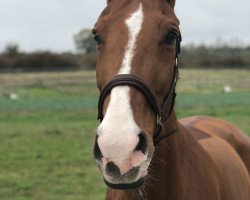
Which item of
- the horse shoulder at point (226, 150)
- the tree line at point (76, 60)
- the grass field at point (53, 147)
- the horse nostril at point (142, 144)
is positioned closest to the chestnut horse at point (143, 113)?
the horse nostril at point (142, 144)

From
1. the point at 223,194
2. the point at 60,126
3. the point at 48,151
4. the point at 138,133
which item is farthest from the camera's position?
the point at 60,126

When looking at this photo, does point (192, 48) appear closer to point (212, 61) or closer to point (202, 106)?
point (212, 61)

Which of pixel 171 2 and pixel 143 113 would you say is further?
pixel 171 2

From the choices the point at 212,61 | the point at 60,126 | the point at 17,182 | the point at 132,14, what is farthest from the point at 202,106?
the point at 212,61

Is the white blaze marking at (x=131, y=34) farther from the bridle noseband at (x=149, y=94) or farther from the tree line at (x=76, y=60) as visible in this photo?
the tree line at (x=76, y=60)

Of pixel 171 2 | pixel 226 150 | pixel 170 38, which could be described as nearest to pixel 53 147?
pixel 226 150

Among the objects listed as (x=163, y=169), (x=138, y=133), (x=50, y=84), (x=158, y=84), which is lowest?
(x=50, y=84)

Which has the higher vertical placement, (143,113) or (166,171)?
(143,113)

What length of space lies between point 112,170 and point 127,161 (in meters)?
0.10

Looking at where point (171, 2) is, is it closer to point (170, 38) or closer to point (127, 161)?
point (170, 38)

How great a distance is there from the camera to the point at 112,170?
249cm

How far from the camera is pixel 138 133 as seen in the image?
2.47 metres

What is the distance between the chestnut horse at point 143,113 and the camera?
2.47 meters

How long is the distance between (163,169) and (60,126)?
603 inches
